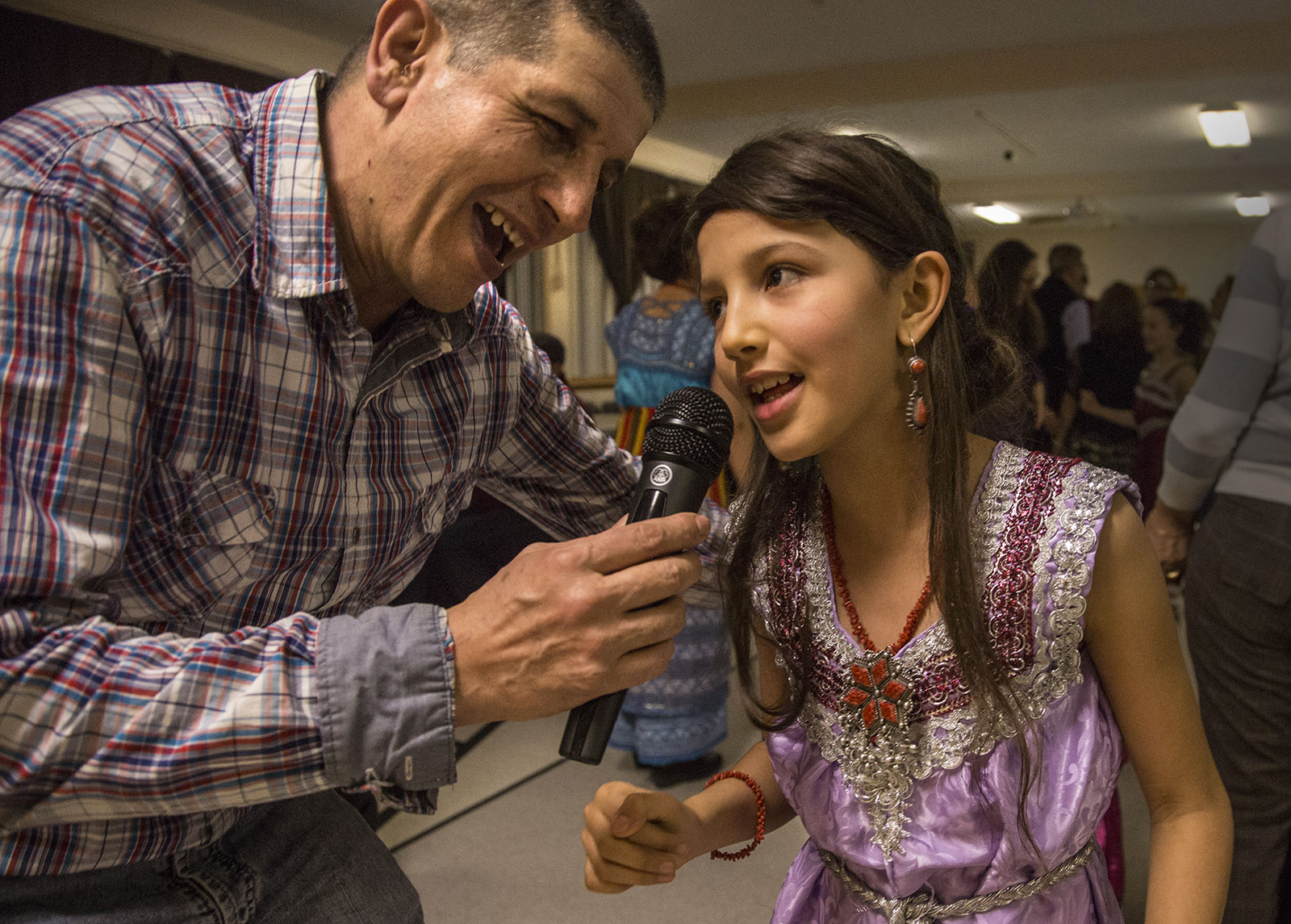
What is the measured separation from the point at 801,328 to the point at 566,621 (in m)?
0.39

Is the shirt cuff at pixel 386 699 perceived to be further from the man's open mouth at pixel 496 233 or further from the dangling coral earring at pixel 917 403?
the dangling coral earring at pixel 917 403

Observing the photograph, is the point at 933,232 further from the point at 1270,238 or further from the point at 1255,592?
the point at 1255,592

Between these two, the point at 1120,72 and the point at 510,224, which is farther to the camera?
the point at 1120,72

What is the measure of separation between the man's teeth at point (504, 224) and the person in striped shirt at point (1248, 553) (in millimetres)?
1306

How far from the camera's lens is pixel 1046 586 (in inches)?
38.2

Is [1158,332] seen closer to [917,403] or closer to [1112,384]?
[1112,384]

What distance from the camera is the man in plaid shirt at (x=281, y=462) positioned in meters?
0.72

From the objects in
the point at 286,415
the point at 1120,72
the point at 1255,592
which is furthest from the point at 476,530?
the point at 1120,72

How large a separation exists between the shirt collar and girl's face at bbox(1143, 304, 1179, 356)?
15.1ft

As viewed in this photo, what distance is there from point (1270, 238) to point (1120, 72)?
5.35 m

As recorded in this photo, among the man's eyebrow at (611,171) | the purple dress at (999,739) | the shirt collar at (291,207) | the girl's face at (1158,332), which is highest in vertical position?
the girl's face at (1158,332)

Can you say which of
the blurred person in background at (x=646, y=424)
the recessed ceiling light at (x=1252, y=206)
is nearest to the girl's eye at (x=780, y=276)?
the blurred person in background at (x=646, y=424)

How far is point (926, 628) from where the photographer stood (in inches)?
40.6

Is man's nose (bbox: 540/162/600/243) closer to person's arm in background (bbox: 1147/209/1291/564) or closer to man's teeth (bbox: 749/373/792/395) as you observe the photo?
man's teeth (bbox: 749/373/792/395)
